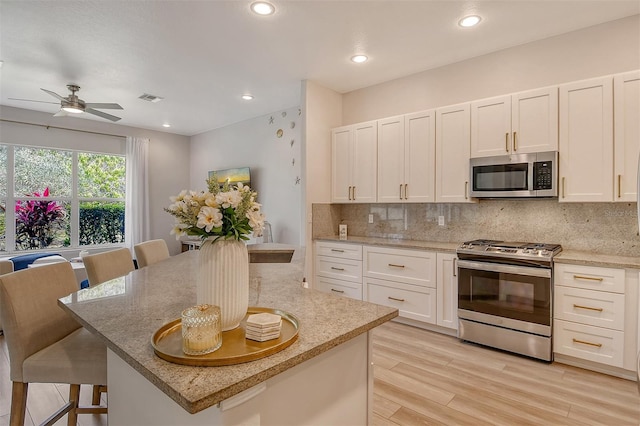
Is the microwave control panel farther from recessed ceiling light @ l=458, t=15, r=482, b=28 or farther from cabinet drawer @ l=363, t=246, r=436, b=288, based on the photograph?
recessed ceiling light @ l=458, t=15, r=482, b=28

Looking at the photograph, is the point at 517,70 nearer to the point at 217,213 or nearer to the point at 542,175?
the point at 542,175

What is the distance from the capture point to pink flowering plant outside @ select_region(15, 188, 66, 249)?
5266mm

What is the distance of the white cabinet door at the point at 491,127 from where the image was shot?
10.1 feet

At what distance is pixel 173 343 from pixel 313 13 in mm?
2596

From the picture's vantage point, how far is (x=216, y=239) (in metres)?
1.11

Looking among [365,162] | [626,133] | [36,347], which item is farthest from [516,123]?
[36,347]

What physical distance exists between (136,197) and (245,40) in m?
4.28

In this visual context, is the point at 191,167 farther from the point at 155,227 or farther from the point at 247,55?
the point at 247,55

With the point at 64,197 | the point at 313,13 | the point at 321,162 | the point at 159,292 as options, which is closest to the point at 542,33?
the point at 313,13

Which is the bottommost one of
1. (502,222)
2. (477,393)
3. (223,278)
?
(477,393)

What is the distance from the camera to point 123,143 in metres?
6.25

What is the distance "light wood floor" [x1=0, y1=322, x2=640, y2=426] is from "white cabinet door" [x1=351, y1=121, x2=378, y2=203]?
183cm

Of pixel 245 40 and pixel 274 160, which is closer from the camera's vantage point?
pixel 245 40

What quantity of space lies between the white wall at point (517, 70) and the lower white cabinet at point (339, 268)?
5.57 feet
